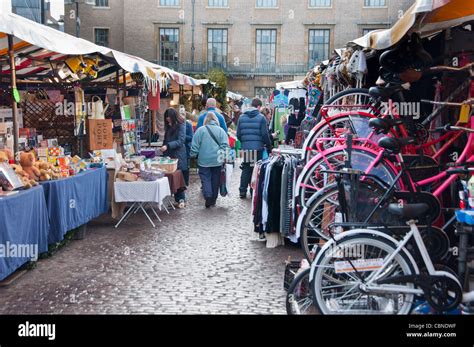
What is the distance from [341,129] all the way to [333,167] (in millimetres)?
794

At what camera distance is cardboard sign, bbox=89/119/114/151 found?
1007 centimetres

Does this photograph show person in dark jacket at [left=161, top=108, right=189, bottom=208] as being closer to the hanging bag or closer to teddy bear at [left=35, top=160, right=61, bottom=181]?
the hanging bag

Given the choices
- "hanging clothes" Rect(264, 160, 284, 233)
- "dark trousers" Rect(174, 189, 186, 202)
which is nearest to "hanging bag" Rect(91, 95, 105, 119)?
"dark trousers" Rect(174, 189, 186, 202)

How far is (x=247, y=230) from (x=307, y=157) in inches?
118

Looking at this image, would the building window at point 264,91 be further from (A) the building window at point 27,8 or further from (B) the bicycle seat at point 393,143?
(B) the bicycle seat at point 393,143

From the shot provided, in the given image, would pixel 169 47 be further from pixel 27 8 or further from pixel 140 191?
pixel 140 191

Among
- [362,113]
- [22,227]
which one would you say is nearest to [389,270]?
[362,113]

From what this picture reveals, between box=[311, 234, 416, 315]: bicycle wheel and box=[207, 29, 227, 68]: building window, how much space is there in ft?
131

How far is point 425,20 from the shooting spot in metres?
4.70

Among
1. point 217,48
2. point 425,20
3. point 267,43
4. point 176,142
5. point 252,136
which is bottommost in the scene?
point 176,142

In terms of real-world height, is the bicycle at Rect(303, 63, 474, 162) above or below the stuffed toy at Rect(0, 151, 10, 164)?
above

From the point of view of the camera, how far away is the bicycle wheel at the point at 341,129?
18.1 feet

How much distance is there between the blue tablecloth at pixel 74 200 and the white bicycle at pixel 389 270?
4.05 meters

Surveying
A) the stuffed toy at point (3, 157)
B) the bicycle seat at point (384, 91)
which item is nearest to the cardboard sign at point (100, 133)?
the stuffed toy at point (3, 157)
